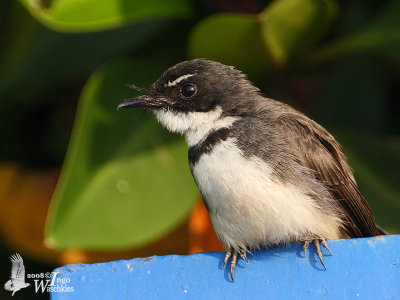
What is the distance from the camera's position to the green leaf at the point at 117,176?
458cm

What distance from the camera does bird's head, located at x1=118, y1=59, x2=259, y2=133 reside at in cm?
426

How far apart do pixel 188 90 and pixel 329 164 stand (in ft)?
2.75

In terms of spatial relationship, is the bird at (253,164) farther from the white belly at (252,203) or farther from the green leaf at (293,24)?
the green leaf at (293,24)

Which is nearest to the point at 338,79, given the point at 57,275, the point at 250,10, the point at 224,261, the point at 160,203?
the point at 250,10

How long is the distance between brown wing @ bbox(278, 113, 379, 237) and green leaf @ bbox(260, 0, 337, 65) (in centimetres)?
74

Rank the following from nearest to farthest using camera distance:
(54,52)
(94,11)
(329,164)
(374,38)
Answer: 1. (329,164)
2. (94,11)
3. (374,38)
4. (54,52)

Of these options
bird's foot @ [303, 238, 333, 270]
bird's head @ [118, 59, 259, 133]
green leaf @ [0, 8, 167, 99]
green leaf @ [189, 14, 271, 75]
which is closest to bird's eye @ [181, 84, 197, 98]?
bird's head @ [118, 59, 259, 133]

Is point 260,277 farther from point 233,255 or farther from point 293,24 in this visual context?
point 293,24

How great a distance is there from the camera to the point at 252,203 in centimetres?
384

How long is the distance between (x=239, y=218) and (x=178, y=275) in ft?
1.92

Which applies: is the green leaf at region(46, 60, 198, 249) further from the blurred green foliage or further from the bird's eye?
the bird's eye

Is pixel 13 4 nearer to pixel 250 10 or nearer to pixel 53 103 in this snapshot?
pixel 53 103

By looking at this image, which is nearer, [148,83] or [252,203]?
[252,203]

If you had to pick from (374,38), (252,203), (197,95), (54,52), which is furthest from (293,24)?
(54,52)
